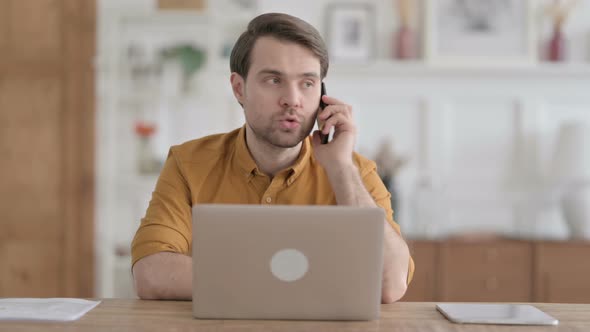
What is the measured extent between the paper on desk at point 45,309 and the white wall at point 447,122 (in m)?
2.49

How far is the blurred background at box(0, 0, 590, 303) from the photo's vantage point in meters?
3.86

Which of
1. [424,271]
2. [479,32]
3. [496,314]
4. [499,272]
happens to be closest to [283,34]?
[496,314]

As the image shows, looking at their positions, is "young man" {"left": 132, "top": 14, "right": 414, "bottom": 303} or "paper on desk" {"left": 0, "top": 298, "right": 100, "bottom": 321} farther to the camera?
"young man" {"left": 132, "top": 14, "right": 414, "bottom": 303}

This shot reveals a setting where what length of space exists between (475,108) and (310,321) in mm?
2979

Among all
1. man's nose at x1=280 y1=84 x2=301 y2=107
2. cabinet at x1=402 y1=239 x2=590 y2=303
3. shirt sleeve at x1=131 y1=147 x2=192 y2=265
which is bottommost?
cabinet at x1=402 y1=239 x2=590 y2=303

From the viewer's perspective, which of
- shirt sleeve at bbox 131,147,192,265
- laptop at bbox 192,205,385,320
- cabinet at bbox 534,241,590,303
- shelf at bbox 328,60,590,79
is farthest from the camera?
shelf at bbox 328,60,590,79

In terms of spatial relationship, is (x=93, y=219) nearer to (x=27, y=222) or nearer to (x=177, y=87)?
(x=27, y=222)

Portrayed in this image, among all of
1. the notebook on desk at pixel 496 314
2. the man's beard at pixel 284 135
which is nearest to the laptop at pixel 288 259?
the notebook on desk at pixel 496 314

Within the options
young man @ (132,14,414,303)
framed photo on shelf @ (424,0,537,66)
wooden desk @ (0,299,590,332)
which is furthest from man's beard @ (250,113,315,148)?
framed photo on shelf @ (424,0,537,66)

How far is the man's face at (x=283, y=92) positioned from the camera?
185 cm

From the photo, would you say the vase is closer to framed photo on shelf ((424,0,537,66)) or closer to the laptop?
framed photo on shelf ((424,0,537,66))

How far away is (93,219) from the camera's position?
12.9 ft

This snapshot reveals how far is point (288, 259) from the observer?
1.19 metres

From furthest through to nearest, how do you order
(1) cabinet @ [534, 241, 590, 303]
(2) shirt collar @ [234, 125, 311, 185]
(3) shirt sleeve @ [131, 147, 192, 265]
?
(1) cabinet @ [534, 241, 590, 303], (2) shirt collar @ [234, 125, 311, 185], (3) shirt sleeve @ [131, 147, 192, 265]
